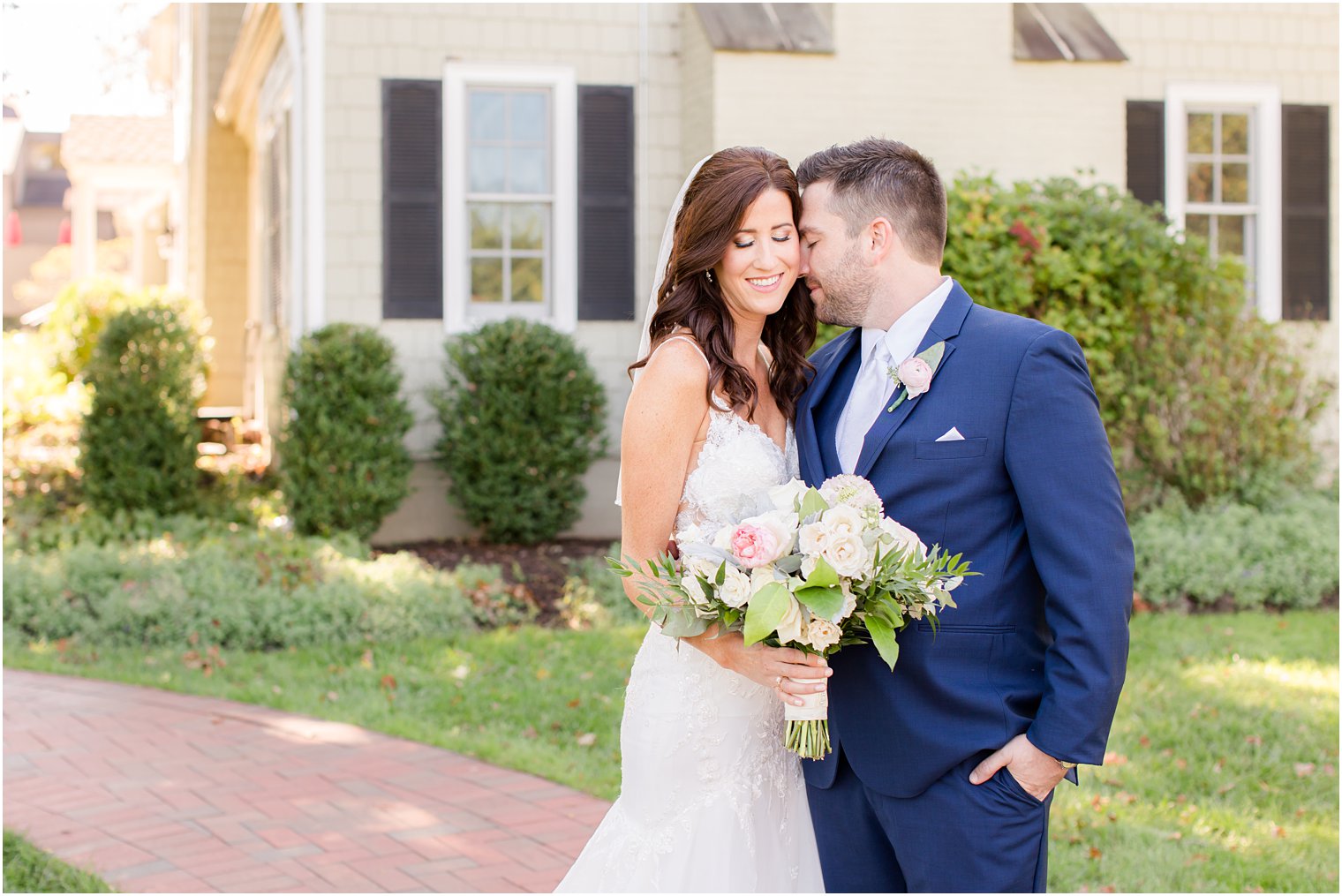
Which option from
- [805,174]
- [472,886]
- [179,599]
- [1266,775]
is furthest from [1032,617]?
[179,599]

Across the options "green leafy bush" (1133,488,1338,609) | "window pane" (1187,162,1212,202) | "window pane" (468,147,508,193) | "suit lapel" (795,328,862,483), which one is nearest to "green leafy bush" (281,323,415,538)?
"window pane" (468,147,508,193)

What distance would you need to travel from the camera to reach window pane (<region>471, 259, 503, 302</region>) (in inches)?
431

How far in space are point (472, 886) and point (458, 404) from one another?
6202 millimetres

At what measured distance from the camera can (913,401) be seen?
2.84 meters

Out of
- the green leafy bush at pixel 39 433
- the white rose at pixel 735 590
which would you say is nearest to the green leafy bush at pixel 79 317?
the green leafy bush at pixel 39 433

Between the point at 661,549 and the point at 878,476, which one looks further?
the point at 661,549

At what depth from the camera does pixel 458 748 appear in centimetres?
590

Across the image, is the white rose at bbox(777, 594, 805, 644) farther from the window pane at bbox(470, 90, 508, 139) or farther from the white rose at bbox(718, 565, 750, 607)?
the window pane at bbox(470, 90, 508, 139)

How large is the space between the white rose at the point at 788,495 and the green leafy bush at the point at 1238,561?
21.8 ft

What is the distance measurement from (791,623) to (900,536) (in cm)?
28

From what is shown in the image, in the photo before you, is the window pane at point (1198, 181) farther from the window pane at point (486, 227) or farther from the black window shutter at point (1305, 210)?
the window pane at point (486, 227)

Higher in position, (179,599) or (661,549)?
(661,549)

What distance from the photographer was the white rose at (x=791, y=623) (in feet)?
8.58

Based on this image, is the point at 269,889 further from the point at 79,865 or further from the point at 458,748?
the point at 458,748
